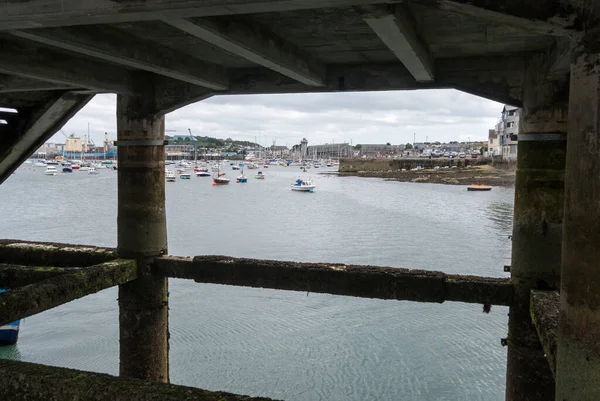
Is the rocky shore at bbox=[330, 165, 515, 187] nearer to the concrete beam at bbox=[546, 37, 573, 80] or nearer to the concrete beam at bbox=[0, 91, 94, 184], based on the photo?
the concrete beam at bbox=[0, 91, 94, 184]

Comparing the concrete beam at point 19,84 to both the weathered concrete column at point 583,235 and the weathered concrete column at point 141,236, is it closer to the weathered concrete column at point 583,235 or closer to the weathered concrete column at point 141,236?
the weathered concrete column at point 141,236

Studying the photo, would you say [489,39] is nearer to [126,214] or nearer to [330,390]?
[126,214]

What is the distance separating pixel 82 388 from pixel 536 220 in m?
6.78

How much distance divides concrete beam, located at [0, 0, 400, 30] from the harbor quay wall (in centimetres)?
12246

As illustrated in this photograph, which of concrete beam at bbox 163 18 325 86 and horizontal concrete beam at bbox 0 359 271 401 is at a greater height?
concrete beam at bbox 163 18 325 86

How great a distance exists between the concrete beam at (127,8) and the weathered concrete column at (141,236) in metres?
5.29

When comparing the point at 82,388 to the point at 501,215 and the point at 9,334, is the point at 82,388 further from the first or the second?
the point at 501,215

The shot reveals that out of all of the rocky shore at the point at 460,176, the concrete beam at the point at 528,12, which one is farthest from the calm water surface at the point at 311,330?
the rocky shore at the point at 460,176

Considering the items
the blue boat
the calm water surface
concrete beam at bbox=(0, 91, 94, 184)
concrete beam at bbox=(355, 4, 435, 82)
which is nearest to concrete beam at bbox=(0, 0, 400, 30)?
concrete beam at bbox=(355, 4, 435, 82)

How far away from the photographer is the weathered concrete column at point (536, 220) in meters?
7.84

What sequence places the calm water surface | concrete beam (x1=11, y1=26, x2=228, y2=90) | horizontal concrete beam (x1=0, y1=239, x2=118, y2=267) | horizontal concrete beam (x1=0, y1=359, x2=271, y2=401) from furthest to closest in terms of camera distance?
1. the calm water surface
2. horizontal concrete beam (x1=0, y1=239, x2=118, y2=267)
3. concrete beam (x1=11, y1=26, x2=228, y2=90)
4. horizontal concrete beam (x1=0, y1=359, x2=271, y2=401)

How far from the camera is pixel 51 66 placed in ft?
27.0

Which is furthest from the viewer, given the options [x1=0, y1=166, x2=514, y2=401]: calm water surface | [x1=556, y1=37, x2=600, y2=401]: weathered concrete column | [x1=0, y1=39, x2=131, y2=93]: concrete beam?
[x1=0, y1=166, x2=514, y2=401]: calm water surface

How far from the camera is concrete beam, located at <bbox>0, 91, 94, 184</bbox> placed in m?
11.8
